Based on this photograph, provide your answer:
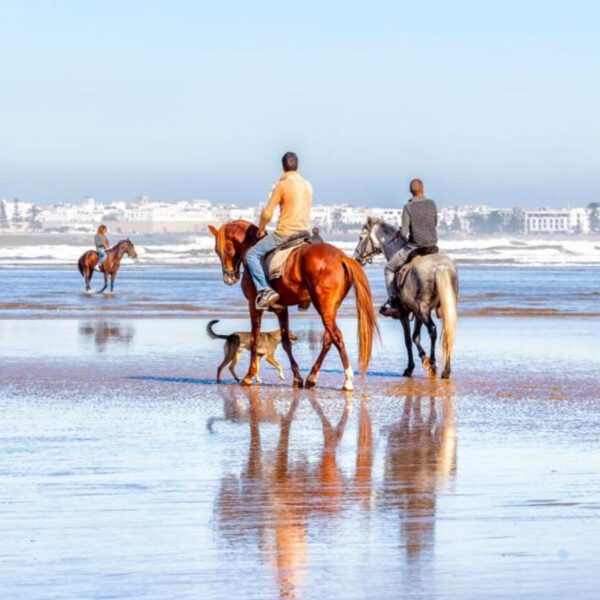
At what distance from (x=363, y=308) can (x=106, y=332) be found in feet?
29.1

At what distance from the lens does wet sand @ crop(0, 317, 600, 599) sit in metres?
5.70

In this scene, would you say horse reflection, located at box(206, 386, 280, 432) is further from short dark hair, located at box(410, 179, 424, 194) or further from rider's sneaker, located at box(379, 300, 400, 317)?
short dark hair, located at box(410, 179, 424, 194)

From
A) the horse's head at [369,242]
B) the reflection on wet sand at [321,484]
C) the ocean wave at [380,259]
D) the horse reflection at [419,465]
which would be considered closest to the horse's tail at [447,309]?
the horse reflection at [419,465]

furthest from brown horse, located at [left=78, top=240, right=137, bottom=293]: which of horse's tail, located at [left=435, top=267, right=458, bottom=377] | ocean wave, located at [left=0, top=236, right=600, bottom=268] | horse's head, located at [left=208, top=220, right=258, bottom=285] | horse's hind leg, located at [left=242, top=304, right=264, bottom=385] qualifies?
ocean wave, located at [left=0, top=236, right=600, bottom=268]

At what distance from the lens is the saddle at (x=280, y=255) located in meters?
12.9

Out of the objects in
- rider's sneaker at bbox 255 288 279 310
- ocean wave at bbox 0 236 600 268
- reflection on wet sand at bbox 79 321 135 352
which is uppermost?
rider's sneaker at bbox 255 288 279 310

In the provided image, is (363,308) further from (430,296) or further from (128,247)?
(128,247)

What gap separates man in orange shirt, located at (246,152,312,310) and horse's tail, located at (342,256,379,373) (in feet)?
2.31

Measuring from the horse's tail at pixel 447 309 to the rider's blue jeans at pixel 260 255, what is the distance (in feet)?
5.27

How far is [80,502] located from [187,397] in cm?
501

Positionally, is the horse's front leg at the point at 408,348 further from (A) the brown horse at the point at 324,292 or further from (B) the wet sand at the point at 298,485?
(A) the brown horse at the point at 324,292

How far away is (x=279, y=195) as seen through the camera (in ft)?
42.3

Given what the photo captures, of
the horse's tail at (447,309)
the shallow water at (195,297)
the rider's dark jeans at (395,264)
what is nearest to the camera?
the horse's tail at (447,309)

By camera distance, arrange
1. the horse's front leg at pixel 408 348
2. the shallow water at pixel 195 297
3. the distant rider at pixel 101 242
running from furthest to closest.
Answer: the distant rider at pixel 101 242, the shallow water at pixel 195 297, the horse's front leg at pixel 408 348
